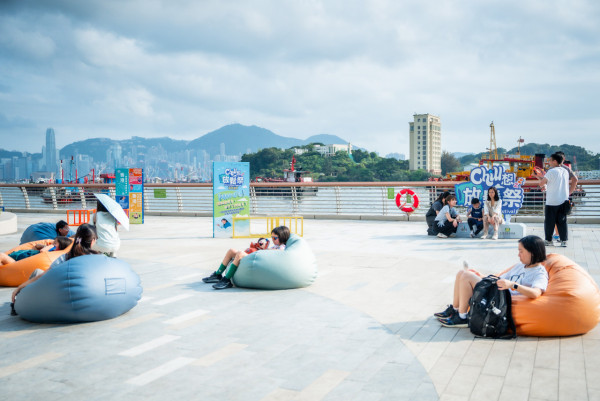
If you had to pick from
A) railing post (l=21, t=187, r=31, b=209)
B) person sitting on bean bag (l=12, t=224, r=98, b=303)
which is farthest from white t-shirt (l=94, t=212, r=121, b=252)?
railing post (l=21, t=187, r=31, b=209)

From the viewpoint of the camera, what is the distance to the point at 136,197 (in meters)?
18.4

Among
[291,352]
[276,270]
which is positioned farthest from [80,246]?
[291,352]

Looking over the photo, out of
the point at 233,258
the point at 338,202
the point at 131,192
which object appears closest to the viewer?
the point at 233,258

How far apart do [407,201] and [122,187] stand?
992cm

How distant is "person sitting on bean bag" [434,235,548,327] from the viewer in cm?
510

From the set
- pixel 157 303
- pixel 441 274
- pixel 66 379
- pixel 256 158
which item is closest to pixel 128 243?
pixel 157 303

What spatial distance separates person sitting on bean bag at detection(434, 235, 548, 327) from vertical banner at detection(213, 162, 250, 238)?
9.20 m

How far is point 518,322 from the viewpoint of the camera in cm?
521

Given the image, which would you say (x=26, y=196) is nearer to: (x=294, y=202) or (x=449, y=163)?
(x=294, y=202)

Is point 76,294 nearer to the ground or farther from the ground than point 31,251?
nearer to the ground

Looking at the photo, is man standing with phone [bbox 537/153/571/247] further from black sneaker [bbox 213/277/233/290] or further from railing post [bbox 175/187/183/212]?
railing post [bbox 175/187/183/212]

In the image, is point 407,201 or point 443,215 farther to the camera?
point 407,201

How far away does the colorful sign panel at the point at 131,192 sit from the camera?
18.3m

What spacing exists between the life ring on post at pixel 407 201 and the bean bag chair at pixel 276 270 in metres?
10.5
